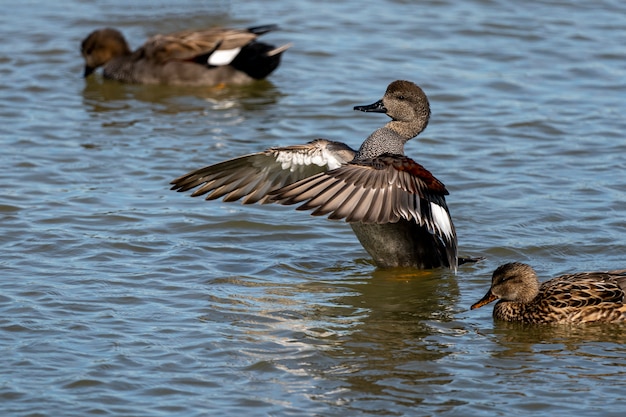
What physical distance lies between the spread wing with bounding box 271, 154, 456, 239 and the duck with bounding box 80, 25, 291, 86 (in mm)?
6196

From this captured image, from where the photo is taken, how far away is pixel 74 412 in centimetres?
562

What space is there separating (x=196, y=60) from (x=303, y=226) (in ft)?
15.8

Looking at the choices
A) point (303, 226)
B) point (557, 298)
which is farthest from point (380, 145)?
point (557, 298)

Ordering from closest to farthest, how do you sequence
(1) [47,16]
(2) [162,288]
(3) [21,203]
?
(2) [162,288]
(3) [21,203]
(1) [47,16]

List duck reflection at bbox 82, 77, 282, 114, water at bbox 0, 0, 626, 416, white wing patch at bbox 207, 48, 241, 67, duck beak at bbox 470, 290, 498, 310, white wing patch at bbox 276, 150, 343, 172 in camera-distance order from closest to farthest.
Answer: water at bbox 0, 0, 626, 416, duck beak at bbox 470, 290, 498, 310, white wing patch at bbox 276, 150, 343, 172, duck reflection at bbox 82, 77, 282, 114, white wing patch at bbox 207, 48, 241, 67

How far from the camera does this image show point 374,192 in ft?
23.4

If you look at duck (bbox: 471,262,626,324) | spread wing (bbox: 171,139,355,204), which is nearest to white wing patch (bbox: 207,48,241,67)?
spread wing (bbox: 171,139,355,204)

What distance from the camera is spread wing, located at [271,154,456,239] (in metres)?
6.98

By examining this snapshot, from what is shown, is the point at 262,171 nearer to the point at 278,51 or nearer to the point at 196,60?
the point at 278,51

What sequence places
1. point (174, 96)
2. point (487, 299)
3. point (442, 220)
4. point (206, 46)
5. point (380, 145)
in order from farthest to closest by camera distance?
point (206, 46) → point (174, 96) → point (380, 145) → point (442, 220) → point (487, 299)

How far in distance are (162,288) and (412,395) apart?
7.34 ft

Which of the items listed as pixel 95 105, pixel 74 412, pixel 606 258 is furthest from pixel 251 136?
pixel 74 412

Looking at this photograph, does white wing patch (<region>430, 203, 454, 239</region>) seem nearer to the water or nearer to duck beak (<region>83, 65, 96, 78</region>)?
the water

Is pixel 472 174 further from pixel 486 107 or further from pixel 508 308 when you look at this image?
pixel 508 308
